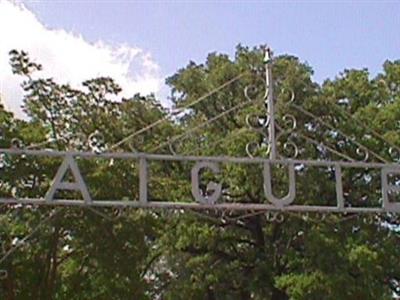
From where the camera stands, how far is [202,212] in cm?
1272

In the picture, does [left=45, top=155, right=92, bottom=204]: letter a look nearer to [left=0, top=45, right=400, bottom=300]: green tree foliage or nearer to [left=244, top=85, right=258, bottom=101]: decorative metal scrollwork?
[left=244, top=85, right=258, bottom=101]: decorative metal scrollwork

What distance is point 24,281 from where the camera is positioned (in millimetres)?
12219

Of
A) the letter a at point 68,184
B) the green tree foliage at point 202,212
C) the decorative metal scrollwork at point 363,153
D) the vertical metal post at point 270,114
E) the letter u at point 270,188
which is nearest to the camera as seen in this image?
the letter a at point 68,184

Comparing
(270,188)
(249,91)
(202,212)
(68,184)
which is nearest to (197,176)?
(270,188)

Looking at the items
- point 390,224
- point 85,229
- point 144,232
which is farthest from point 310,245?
point 85,229

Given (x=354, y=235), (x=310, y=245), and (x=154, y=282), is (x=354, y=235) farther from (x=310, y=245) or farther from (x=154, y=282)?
(x=154, y=282)

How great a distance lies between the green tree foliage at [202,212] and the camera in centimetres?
1184

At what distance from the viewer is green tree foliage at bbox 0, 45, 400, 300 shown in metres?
11.8

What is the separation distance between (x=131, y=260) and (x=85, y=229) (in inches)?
32.9

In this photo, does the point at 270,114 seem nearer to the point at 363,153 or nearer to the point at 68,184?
the point at 363,153

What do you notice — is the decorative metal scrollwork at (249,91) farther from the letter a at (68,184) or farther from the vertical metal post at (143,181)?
the letter a at (68,184)

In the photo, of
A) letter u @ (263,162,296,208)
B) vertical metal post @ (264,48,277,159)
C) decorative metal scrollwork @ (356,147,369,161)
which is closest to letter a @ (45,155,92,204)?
letter u @ (263,162,296,208)

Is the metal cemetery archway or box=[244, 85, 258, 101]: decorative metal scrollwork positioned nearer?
the metal cemetery archway

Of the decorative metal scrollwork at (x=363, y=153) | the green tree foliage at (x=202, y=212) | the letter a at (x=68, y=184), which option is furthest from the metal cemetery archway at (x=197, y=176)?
the green tree foliage at (x=202, y=212)
